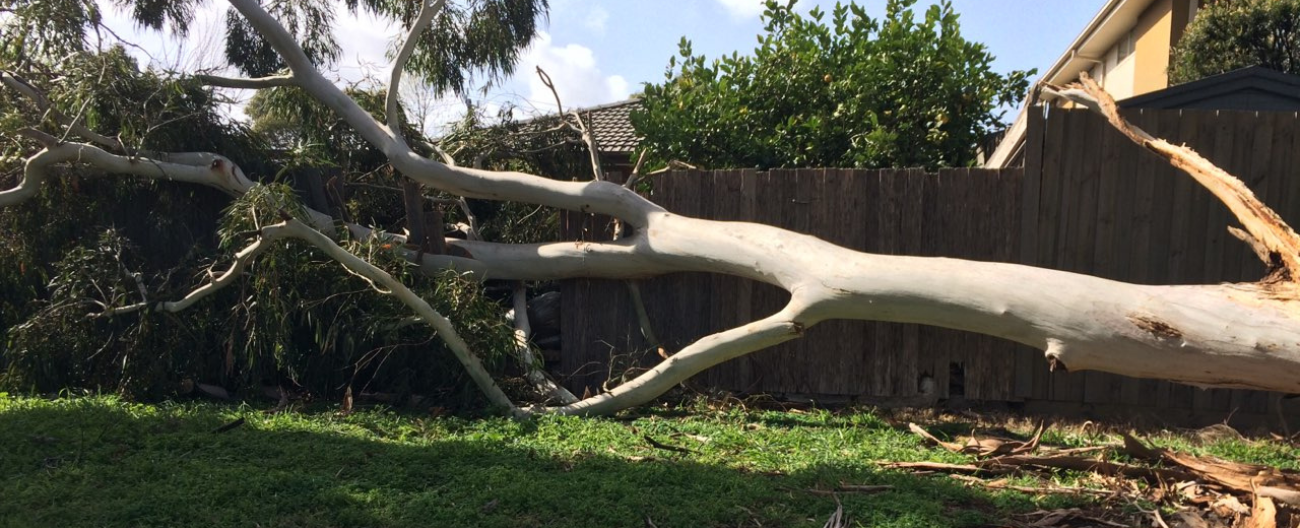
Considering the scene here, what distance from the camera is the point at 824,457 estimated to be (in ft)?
16.3

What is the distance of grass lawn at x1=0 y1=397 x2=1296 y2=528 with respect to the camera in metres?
3.95

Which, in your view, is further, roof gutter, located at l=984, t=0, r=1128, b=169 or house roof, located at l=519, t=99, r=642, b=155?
house roof, located at l=519, t=99, r=642, b=155

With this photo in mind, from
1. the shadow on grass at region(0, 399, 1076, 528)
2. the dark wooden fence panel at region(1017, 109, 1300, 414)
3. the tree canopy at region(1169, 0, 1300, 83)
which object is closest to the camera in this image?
the shadow on grass at region(0, 399, 1076, 528)

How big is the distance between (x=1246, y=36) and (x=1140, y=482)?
34.0 ft

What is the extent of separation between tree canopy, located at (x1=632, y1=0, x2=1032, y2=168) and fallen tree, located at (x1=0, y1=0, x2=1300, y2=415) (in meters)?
1.51

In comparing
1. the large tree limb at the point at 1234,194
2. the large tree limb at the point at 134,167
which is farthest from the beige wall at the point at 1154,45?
the large tree limb at the point at 134,167

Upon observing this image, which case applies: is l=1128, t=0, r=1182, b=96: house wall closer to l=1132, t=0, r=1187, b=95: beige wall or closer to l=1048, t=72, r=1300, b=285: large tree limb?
l=1132, t=0, r=1187, b=95: beige wall

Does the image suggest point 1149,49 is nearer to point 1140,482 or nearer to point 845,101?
point 845,101

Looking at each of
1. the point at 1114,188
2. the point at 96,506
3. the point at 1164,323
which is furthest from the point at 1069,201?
the point at 96,506

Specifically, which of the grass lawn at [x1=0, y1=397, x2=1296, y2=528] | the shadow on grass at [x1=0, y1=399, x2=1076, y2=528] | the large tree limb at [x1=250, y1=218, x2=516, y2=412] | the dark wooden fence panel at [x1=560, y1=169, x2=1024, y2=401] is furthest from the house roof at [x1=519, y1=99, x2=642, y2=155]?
the shadow on grass at [x1=0, y1=399, x2=1076, y2=528]

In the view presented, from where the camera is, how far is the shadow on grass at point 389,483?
393 cm

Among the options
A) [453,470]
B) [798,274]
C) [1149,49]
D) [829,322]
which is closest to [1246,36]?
[1149,49]

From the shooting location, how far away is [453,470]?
457 cm

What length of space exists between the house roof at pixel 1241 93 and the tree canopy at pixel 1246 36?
4.72 m
